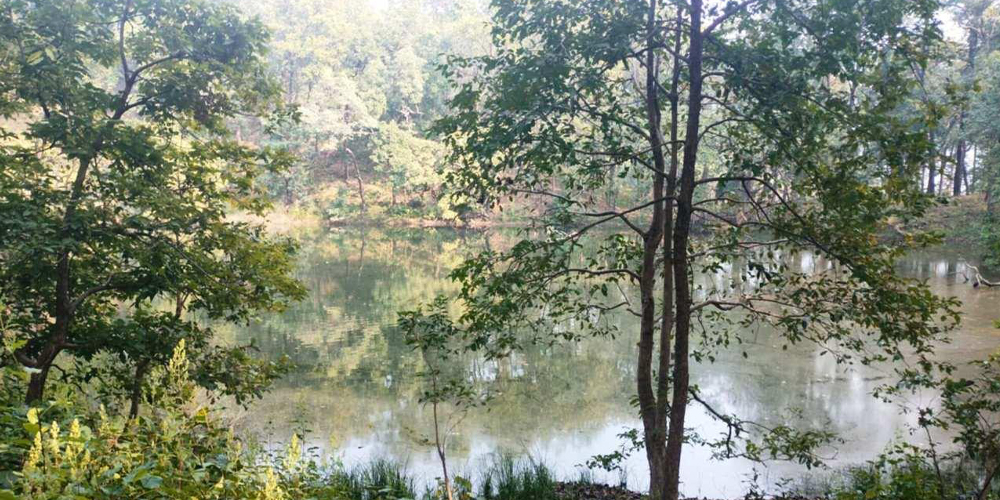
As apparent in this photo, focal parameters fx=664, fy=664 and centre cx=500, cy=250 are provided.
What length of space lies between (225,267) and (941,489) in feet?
16.8

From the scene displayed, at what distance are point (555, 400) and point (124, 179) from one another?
6155mm

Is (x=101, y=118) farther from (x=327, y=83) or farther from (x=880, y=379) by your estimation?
(x=327, y=83)

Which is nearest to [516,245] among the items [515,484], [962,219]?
[515,484]

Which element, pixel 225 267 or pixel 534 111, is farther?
pixel 225 267

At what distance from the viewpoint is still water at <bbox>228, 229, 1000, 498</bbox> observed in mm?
7211

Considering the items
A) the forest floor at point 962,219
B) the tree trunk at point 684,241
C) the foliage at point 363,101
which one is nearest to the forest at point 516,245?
the tree trunk at point 684,241

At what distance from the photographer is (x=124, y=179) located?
455cm

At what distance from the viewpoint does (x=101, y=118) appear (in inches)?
187

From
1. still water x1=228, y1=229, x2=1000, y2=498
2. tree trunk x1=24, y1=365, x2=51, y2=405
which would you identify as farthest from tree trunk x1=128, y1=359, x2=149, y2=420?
still water x1=228, y1=229, x2=1000, y2=498

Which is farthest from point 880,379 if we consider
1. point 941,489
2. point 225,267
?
point 225,267

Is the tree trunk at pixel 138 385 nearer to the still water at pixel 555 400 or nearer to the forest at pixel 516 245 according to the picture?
the forest at pixel 516 245

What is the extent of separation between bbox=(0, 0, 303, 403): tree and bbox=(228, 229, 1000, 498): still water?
1605 mm

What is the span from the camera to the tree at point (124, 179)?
425cm

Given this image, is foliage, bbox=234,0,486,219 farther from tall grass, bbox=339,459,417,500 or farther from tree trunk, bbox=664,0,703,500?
tree trunk, bbox=664,0,703,500
